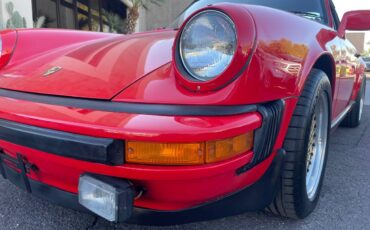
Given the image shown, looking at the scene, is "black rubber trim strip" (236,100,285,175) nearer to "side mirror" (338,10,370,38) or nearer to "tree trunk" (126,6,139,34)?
"side mirror" (338,10,370,38)

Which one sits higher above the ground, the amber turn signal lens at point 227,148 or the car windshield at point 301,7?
the car windshield at point 301,7

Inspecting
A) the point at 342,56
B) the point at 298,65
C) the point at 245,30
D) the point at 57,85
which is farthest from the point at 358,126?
the point at 57,85

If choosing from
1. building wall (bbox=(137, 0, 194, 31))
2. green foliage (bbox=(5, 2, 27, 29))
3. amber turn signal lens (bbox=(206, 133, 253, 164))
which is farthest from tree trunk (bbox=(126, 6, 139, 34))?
amber turn signal lens (bbox=(206, 133, 253, 164))

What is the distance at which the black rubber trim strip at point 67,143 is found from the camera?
3.63 feet

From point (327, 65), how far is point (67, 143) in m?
1.47

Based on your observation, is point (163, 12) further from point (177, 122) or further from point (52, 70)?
point (177, 122)

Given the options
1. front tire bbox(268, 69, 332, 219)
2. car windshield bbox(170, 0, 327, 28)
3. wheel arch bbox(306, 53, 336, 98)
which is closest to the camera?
front tire bbox(268, 69, 332, 219)

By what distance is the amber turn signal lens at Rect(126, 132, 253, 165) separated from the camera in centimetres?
110

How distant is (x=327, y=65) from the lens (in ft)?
6.40

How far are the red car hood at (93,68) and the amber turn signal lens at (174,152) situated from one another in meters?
0.25

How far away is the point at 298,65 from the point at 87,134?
0.89 meters

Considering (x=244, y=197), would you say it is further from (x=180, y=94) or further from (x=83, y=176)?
(x=83, y=176)

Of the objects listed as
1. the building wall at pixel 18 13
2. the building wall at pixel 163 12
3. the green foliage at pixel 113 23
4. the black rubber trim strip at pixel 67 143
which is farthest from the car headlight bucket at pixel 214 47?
the building wall at pixel 163 12

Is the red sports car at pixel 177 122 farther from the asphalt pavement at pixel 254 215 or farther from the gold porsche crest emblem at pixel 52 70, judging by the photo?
the asphalt pavement at pixel 254 215
